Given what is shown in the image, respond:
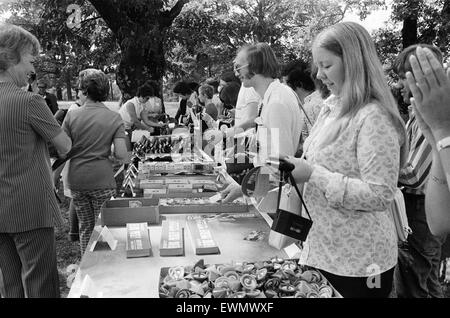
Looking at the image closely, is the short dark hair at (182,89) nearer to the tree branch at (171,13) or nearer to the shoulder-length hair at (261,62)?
the tree branch at (171,13)

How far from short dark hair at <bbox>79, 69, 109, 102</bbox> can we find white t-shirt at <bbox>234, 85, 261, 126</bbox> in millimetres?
1219

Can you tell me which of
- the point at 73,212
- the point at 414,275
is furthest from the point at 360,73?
the point at 73,212

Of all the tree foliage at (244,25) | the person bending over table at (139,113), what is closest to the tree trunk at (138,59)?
the tree foliage at (244,25)

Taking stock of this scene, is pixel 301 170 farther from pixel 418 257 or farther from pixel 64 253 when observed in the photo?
pixel 64 253

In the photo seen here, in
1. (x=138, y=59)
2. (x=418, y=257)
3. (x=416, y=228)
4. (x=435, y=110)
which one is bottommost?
(x=418, y=257)

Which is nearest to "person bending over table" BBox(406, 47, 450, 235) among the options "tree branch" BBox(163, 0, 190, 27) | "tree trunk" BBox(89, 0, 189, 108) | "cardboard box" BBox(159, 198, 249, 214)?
"cardboard box" BBox(159, 198, 249, 214)

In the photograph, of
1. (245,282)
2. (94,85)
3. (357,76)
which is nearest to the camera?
(245,282)

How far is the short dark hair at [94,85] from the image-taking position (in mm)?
3215

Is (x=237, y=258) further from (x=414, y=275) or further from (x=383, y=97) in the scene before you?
(x=414, y=275)

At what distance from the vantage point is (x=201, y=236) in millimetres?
2039

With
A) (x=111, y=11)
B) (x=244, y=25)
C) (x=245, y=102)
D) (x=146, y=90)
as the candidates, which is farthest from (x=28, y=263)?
(x=244, y=25)

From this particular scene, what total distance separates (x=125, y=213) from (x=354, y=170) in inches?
44.6

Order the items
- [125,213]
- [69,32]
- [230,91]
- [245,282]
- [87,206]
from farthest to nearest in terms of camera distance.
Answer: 1. [69,32]
2. [230,91]
3. [87,206]
4. [125,213]
5. [245,282]

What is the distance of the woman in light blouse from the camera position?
4.95 feet
